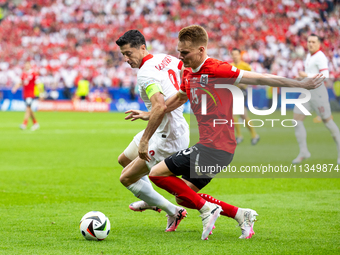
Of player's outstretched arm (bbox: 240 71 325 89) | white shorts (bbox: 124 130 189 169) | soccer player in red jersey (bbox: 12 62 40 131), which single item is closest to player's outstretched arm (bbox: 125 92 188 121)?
white shorts (bbox: 124 130 189 169)

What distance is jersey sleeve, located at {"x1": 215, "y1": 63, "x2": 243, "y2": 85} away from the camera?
450 cm

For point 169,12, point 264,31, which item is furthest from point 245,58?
point 169,12

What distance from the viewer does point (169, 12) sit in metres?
36.8

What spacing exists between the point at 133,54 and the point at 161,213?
2.13m

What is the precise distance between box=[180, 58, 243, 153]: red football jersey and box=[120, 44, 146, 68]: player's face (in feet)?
2.31

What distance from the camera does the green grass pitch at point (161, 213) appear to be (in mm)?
4559

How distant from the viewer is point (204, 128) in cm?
479

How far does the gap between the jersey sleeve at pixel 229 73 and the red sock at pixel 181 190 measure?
3.58 ft

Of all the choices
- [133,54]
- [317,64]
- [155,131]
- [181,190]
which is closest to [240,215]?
[181,190]

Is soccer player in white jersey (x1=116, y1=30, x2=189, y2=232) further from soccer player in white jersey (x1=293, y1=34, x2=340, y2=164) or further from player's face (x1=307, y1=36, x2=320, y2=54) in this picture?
player's face (x1=307, y1=36, x2=320, y2=54)

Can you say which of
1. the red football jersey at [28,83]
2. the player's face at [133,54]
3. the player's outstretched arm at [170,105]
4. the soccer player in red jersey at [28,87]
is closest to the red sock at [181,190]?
the player's outstretched arm at [170,105]

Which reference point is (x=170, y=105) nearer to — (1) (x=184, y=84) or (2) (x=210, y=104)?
(1) (x=184, y=84)

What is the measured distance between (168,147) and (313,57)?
220 inches

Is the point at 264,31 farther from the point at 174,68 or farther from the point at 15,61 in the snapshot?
the point at 174,68
